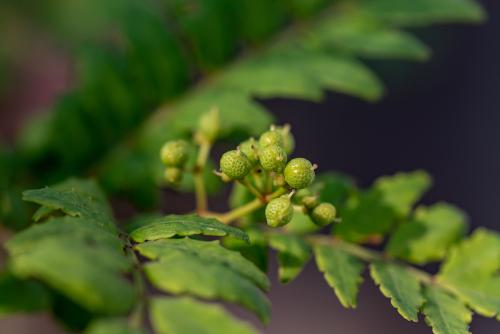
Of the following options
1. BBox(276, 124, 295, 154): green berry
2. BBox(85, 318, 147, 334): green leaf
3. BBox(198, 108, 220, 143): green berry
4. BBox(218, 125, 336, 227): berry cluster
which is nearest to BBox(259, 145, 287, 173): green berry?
BBox(218, 125, 336, 227): berry cluster

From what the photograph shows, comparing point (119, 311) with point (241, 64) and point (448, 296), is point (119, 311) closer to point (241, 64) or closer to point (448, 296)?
point (448, 296)

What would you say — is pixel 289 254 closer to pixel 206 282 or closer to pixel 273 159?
pixel 273 159

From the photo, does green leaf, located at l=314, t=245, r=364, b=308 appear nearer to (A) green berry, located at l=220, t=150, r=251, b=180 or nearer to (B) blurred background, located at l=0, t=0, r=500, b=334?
(A) green berry, located at l=220, t=150, r=251, b=180

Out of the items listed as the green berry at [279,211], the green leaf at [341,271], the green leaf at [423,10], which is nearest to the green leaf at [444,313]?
the green leaf at [341,271]

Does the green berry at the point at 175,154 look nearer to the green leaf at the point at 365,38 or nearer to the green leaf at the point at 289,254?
the green leaf at the point at 289,254

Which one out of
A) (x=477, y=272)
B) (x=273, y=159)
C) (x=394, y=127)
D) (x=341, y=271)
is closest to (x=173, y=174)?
(x=273, y=159)

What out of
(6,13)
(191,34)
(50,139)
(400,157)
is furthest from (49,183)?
(400,157)
